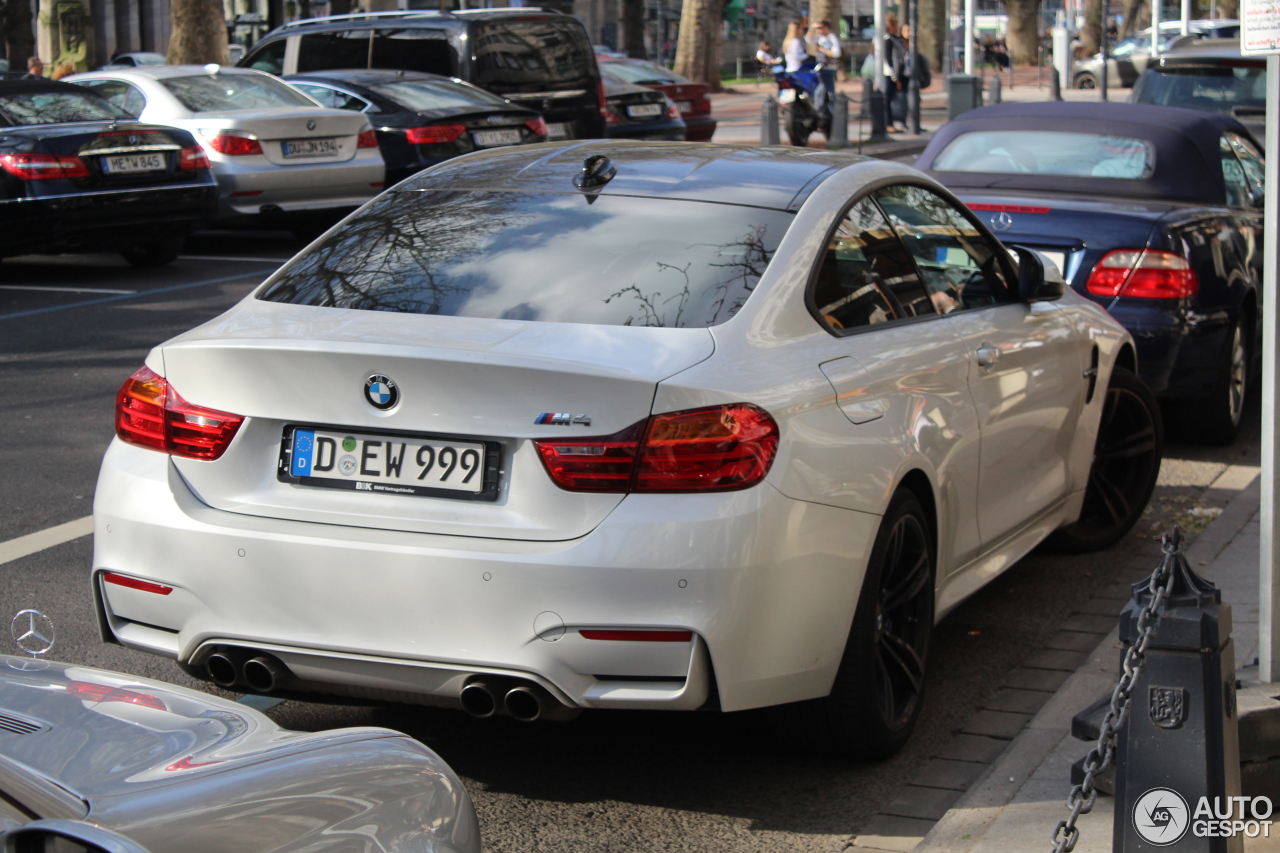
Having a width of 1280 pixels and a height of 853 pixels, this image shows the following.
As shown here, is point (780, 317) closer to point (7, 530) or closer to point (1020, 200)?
point (7, 530)

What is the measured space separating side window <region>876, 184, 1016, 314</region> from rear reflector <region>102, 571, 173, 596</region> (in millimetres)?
2282

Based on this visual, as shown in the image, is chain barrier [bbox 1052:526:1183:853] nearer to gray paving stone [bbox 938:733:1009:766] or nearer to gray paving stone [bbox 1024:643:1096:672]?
gray paving stone [bbox 938:733:1009:766]

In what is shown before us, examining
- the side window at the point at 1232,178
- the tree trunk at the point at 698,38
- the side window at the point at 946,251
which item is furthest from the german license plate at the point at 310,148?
the tree trunk at the point at 698,38

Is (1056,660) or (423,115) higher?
(423,115)

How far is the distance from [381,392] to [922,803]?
5.43 feet

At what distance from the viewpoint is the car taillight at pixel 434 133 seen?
577 inches

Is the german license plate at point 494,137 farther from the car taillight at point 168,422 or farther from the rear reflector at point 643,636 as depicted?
the rear reflector at point 643,636

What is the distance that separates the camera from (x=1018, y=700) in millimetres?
4652

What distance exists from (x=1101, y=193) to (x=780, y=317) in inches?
187

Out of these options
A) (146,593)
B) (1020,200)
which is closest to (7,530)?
(146,593)

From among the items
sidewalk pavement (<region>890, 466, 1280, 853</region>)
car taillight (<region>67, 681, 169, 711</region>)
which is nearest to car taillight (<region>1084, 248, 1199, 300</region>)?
sidewalk pavement (<region>890, 466, 1280, 853</region>)

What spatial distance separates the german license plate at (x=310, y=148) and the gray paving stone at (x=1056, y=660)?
10.3 metres

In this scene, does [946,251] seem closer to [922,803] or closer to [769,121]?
[922,803]

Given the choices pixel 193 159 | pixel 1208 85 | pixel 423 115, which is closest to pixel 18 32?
pixel 423 115
